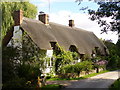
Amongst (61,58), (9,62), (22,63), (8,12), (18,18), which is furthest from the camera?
(8,12)

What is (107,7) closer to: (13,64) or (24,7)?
(13,64)

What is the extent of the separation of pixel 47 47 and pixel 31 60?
6.10 m

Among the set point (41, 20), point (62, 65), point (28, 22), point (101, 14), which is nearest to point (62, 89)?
point (101, 14)

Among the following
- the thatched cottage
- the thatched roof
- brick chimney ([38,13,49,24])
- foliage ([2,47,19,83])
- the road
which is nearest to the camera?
foliage ([2,47,19,83])

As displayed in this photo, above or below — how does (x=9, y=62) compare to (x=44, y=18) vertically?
below

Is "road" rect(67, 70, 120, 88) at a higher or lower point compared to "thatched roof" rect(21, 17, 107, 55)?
lower

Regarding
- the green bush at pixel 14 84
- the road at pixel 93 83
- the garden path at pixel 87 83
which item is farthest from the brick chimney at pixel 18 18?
the green bush at pixel 14 84

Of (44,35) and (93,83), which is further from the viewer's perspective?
(44,35)

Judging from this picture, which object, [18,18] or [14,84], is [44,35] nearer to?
[18,18]

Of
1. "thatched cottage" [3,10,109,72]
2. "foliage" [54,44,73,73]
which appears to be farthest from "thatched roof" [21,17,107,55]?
"foliage" [54,44,73,73]

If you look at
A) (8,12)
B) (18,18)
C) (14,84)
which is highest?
(8,12)

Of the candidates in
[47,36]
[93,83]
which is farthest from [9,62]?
[47,36]

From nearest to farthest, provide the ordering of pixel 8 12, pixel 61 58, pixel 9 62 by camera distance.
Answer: pixel 9 62 → pixel 61 58 → pixel 8 12

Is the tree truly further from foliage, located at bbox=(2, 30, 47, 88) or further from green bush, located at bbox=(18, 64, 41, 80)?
green bush, located at bbox=(18, 64, 41, 80)
